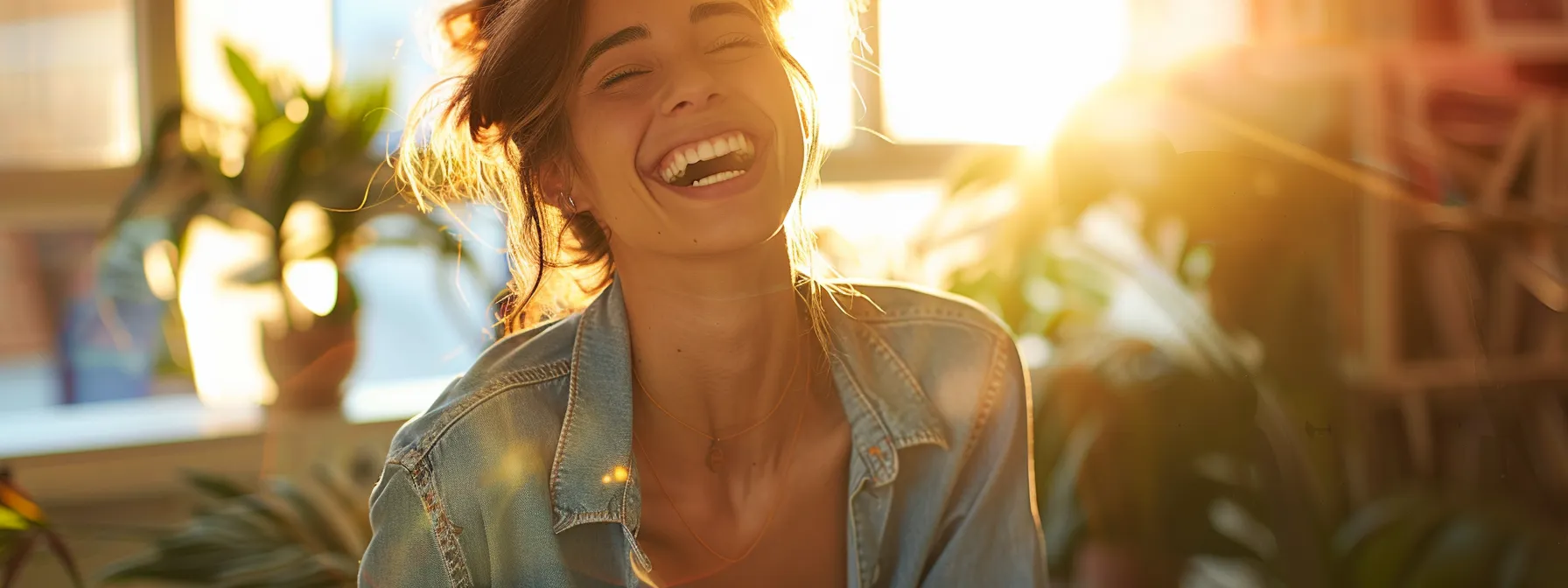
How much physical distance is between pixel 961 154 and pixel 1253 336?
3.60 ft

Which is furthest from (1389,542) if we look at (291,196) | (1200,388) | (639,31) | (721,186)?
(291,196)

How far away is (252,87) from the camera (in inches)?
72.2

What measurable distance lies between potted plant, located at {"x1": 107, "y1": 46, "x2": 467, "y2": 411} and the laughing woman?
2.39 feet

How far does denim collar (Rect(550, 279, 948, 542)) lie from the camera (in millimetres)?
982

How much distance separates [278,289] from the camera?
1.87m

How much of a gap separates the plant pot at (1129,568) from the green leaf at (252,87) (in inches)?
52.7

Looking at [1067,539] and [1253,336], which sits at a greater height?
[1253,336]

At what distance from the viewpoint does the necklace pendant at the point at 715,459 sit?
42.2 inches

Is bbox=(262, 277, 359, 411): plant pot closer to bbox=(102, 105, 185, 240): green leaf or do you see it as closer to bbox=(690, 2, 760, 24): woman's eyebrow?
bbox=(102, 105, 185, 240): green leaf

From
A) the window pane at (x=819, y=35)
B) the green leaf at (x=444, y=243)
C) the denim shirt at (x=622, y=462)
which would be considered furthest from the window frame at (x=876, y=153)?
the denim shirt at (x=622, y=462)

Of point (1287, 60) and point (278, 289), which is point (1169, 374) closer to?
point (1287, 60)

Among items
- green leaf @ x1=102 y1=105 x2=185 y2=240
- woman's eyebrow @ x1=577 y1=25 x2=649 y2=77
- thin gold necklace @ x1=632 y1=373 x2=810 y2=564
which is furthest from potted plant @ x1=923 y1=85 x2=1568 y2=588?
green leaf @ x1=102 y1=105 x2=185 y2=240

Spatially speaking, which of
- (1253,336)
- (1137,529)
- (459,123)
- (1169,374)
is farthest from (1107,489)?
(459,123)

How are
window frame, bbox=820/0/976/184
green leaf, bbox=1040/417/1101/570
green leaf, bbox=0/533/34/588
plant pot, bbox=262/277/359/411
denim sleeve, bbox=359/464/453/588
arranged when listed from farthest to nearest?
window frame, bbox=820/0/976/184 → plant pot, bbox=262/277/359/411 → green leaf, bbox=1040/417/1101/570 → green leaf, bbox=0/533/34/588 → denim sleeve, bbox=359/464/453/588
